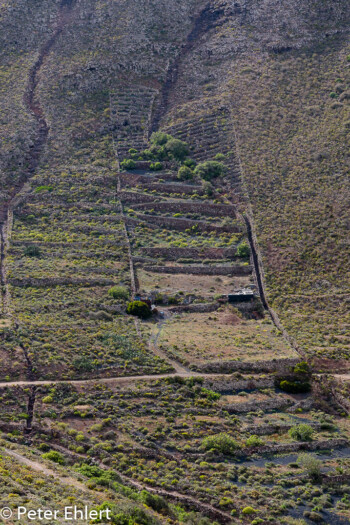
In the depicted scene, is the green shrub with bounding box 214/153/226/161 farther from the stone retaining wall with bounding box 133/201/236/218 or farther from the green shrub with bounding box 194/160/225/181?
the stone retaining wall with bounding box 133/201/236/218

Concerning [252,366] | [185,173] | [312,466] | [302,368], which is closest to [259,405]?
[252,366]

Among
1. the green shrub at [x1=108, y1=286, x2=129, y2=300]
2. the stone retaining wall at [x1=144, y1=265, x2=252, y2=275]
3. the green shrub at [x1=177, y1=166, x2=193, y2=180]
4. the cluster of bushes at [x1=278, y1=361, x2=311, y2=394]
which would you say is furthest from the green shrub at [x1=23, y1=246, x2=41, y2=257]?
the cluster of bushes at [x1=278, y1=361, x2=311, y2=394]

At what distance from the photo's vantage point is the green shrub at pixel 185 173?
90125mm

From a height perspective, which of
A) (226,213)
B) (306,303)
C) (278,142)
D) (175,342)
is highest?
(278,142)

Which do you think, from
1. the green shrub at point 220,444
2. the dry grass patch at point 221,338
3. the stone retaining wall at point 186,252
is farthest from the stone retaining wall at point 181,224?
the green shrub at point 220,444

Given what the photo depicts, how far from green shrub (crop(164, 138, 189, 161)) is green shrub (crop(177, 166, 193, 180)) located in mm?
3758

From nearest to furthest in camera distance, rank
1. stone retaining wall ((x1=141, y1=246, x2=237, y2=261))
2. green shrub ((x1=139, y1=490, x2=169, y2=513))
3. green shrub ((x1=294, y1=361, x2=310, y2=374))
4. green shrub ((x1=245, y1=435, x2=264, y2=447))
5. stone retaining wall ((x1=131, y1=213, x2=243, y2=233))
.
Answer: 1. green shrub ((x1=139, y1=490, x2=169, y2=513))
2. green shrub ((x1=245, y1=435, x2=264, y2=447))
3. green shrub ((x1=294, y1=361, x2=310, y2=374))
4. stone retaining wall ((x1=141, y1=246, x2=237, y2=261))
5. stone retaining wall ((x1=131, y1=213, x2=243, y2=233))

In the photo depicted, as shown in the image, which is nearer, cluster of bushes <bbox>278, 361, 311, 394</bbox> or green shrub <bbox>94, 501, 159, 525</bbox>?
green shrub <bbox>94, 501, 159, 525</bbox>

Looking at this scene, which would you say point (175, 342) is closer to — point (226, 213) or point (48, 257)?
point (48, 257)

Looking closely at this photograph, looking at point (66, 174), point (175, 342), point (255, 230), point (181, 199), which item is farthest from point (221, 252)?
point (66, 174)

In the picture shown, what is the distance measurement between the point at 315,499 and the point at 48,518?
66.2 ft

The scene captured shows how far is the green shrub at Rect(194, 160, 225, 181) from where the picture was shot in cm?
8969

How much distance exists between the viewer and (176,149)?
93312 mm

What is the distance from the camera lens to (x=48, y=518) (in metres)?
34.8
